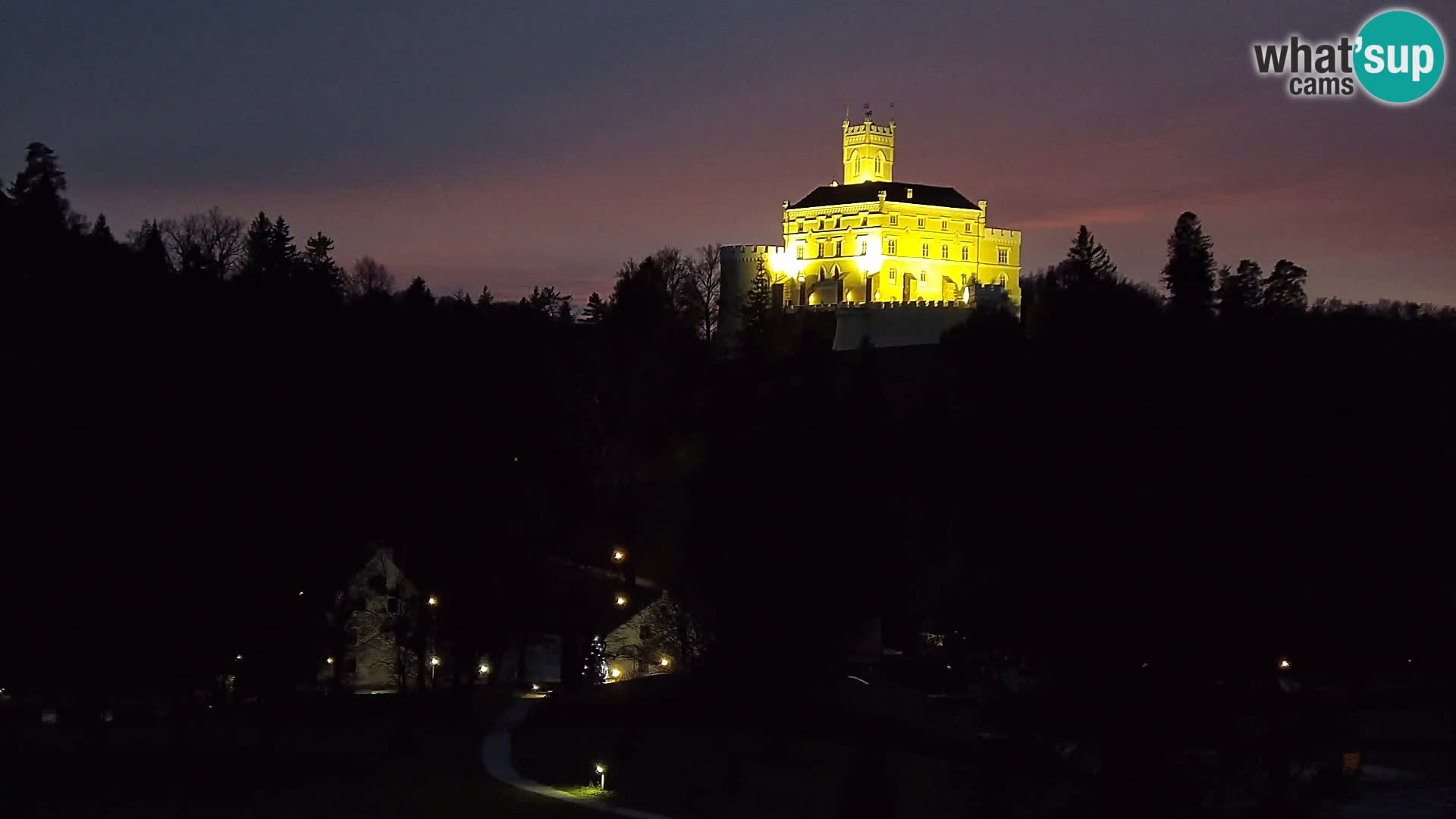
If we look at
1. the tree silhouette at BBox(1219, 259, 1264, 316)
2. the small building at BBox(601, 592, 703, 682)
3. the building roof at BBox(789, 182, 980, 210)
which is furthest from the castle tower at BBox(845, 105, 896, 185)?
the small building at BBox(601, 592, 703, 682)

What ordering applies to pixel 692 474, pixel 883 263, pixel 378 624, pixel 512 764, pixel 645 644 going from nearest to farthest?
pixel 512 764, pixel 378 624, pixel 645 644, pixel 692 474, pixel 883 263

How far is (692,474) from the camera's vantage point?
81.7 m

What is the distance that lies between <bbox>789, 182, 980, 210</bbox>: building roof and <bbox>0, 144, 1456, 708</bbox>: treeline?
34598 millimetres

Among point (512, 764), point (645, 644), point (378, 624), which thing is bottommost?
point (512, 764)

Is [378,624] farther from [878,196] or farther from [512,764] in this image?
[878,196]

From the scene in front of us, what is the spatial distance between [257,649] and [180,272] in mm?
52610

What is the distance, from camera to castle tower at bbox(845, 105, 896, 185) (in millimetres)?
136500

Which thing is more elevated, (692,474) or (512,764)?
(692,474)

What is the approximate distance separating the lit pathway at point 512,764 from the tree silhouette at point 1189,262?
50013 mm

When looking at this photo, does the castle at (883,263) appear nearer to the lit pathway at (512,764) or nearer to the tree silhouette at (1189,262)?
the tree silhouette at (1189,262)

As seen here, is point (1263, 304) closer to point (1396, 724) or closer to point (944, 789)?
point (1396, 724)

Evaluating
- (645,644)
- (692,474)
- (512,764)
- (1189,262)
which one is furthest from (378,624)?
(1189,262)

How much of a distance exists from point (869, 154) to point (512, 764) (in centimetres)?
10065

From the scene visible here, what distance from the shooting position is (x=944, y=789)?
39.7 metres
